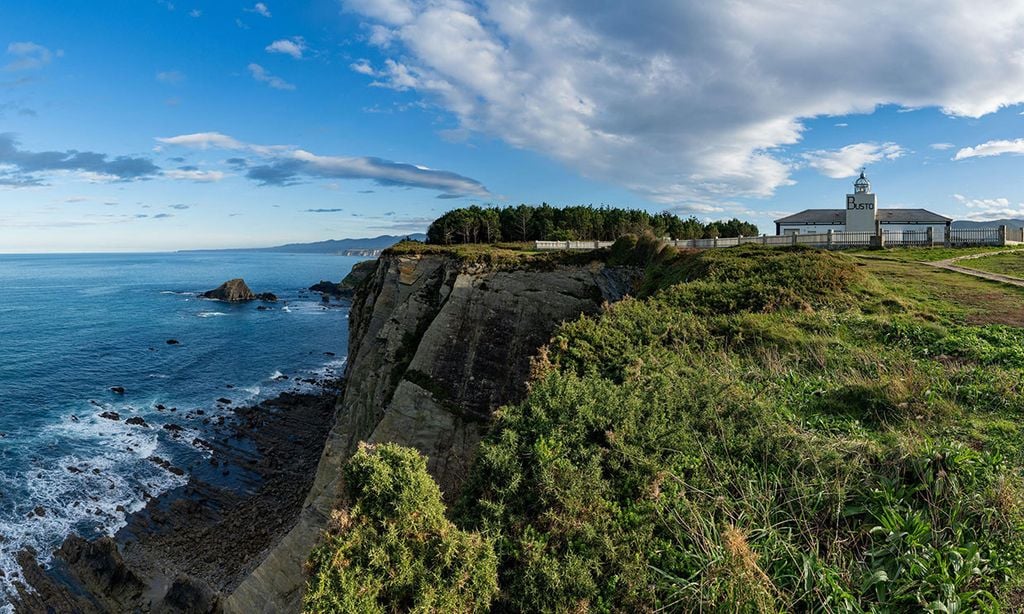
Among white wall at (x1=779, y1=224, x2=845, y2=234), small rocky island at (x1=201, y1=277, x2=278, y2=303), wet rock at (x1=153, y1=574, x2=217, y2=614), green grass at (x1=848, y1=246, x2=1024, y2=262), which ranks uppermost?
white wall at (x1=779, y1=224, x2=845, y2=234)

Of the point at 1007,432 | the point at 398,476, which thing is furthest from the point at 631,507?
the point at 1007,432

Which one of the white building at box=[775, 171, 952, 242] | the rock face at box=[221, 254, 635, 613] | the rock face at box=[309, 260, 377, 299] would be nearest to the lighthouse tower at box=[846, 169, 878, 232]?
the white building at box=[775, 171, 952, 242]

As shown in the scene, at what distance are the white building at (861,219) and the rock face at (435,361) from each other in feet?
140

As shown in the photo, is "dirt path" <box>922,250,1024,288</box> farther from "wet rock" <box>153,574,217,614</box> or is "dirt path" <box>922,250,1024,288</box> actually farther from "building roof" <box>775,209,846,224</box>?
"building roof" <box>775,209,846,224</box>

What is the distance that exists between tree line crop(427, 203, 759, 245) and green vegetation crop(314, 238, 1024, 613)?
55.5 meters

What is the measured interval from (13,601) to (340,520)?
2267cm

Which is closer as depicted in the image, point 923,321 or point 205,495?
point 923,321

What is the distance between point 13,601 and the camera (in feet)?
60.8

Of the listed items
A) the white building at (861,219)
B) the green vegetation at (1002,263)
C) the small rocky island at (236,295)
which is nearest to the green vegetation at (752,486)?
the green vegetation at (1002,263)

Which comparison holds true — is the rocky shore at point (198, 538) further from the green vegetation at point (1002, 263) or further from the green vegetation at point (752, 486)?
the green vegetation at point (1002, 263)

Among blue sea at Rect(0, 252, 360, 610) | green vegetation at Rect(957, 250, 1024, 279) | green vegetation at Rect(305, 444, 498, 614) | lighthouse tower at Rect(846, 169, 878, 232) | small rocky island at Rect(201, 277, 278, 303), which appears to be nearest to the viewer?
green vegetation at Rect(305, 444, 498, 614)

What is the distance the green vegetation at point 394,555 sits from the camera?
582 centimetres

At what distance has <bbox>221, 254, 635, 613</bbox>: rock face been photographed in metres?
18.6

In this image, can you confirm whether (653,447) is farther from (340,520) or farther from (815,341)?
(815,341)
